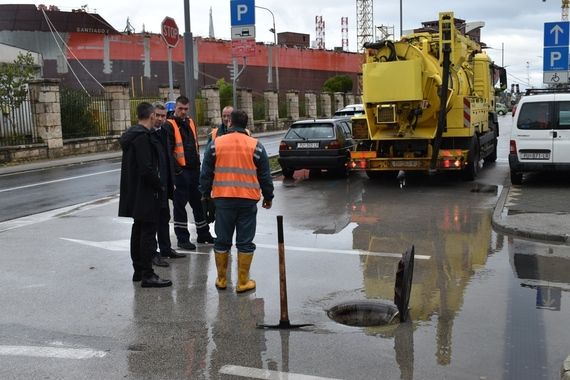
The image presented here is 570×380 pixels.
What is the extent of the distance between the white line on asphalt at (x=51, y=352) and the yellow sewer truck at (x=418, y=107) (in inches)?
385

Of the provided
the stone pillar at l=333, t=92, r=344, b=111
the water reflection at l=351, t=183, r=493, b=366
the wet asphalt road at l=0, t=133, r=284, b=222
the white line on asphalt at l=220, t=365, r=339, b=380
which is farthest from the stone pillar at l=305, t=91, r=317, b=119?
the white line on asphalt at l=220, t=365, r=339, b=380

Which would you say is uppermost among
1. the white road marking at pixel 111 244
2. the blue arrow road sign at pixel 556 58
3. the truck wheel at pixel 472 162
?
the blue arrow road sign at pixel 556 58

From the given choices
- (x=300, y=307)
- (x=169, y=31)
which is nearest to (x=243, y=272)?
(x=300, y=307)

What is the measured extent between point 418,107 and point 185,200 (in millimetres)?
6875

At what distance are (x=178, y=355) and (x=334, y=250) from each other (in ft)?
12.4

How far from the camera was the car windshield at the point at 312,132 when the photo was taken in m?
15.9

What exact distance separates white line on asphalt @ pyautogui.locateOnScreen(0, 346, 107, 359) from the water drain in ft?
6.74

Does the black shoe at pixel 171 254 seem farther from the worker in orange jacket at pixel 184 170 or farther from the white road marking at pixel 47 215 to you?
the white road marking at pixel 47 215

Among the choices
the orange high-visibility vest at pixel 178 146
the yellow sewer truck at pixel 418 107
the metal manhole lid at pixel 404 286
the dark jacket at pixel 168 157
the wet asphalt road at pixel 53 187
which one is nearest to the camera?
the metal manhole lid at pixel 404 286

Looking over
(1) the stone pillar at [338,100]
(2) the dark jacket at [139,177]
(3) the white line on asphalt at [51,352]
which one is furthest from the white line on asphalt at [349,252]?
(1) the stone pillar at [338,100]

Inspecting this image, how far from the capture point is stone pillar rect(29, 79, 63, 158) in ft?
79.8

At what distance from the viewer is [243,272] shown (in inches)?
252

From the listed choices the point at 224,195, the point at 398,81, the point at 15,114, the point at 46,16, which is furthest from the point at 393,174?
the point at 46,16

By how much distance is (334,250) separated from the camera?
8.21 meters
